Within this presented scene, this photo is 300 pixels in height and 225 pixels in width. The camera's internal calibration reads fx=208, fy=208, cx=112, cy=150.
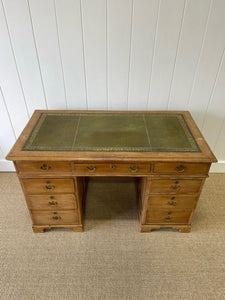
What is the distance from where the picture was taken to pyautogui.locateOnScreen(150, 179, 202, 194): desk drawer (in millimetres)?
1330

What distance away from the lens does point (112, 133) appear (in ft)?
4.56

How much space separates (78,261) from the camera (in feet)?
4.68

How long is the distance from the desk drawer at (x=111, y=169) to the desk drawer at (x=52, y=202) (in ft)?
0.84

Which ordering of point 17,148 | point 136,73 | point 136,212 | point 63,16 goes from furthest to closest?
1. point 136,212
2. point 136,73
3. point 63,16
4. point 17,148

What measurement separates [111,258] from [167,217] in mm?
494

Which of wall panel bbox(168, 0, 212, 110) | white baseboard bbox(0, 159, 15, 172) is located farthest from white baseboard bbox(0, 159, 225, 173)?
wall panel bbox(168, 0, 212, 110)

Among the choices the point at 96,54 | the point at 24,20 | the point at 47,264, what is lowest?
the point at 47,264

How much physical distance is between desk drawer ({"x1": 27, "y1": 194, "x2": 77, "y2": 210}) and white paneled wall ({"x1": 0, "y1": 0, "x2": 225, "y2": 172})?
29.3 inches

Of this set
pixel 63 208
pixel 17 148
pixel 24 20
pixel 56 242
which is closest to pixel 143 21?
pixel 24 20

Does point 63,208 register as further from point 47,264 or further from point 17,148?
point 17,148

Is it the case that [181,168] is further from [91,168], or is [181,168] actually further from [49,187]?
[49,187]

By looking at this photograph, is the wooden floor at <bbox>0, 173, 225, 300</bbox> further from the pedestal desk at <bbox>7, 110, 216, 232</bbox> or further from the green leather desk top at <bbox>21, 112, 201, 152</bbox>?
the green leather desk top at <bbox>21, 112, 201, 152</bbox>

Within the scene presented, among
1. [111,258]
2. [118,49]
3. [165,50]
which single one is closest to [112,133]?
[118,49]

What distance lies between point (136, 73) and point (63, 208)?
1.13 meters
